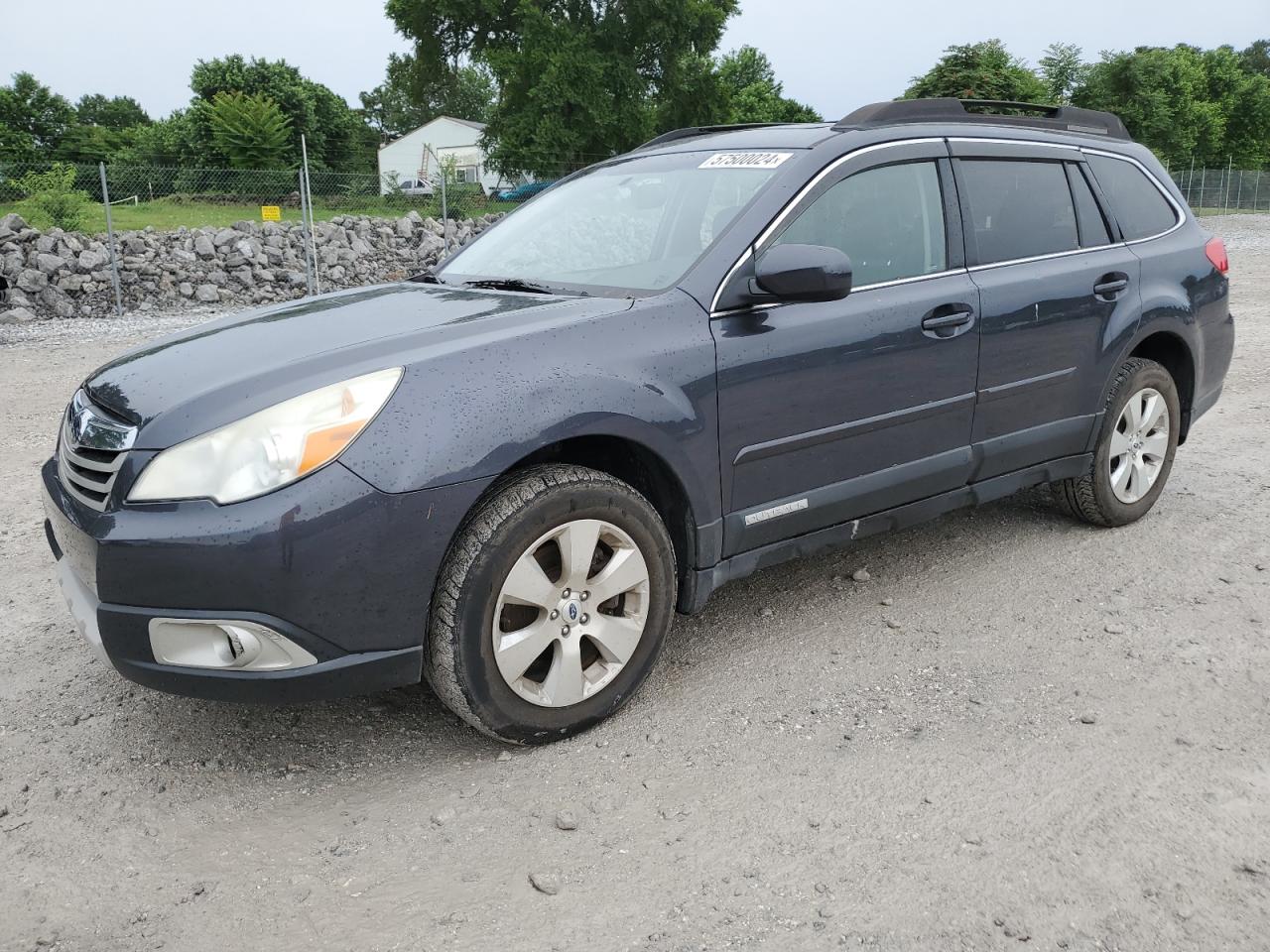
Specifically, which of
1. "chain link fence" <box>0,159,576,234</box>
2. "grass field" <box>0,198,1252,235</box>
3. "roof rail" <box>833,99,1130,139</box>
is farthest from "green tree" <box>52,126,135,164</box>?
"roof rail" <box>833,99,1130,139</box>

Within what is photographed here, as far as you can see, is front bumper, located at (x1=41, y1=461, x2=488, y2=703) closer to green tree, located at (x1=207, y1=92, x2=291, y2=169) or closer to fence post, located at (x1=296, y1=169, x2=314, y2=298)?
fence post, located at (x1=296, y1=169, x2=314, y2=298)

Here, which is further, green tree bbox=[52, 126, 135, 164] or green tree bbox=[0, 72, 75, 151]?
green tree bbox=[0, 72, 75, 151]

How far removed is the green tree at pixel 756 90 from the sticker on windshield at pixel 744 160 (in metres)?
54.7

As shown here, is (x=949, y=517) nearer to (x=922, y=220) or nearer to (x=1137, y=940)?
(x=922, y=220)

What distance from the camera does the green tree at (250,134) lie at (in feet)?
117

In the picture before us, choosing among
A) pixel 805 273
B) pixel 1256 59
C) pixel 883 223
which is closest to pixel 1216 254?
pixel 883 223

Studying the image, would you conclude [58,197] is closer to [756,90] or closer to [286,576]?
[286,576]

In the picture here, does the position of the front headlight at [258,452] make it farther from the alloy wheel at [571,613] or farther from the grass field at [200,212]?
the grass field at [200,212]

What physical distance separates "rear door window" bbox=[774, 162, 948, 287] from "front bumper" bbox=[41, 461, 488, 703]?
1.55 m

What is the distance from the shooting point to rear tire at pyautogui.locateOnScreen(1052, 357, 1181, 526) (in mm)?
4629

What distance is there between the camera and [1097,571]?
4.43 metres

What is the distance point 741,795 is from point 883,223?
6.72 feet

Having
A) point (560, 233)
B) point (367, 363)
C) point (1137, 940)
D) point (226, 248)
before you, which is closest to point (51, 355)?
point (226, 248)

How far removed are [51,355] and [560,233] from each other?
9274 mm
